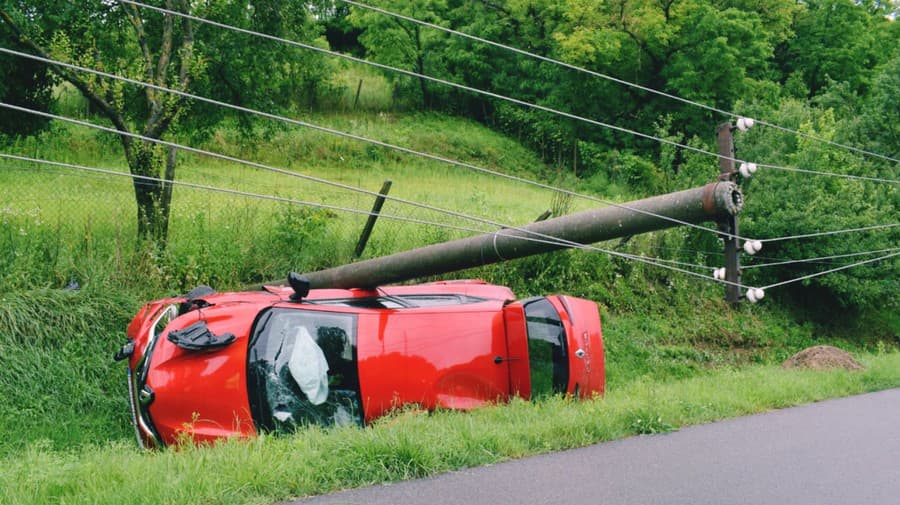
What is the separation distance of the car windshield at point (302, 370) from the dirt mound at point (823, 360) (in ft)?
30.2

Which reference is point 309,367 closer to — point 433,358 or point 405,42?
point 433,358

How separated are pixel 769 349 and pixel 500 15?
33495 mm

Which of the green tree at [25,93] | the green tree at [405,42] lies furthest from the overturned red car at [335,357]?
the green tree at [405,42]

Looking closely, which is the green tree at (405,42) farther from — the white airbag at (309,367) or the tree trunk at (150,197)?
the white airbag at (309,367)

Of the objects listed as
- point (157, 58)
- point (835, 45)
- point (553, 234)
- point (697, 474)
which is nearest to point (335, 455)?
point (697, 474)

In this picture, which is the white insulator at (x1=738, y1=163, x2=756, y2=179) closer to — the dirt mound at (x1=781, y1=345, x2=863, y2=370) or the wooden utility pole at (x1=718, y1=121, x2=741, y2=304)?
the wooden utility pole at (x1=718, y1=121, x2=741, y2=304)

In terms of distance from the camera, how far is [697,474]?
6383mm

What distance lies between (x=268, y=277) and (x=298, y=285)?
558 cm

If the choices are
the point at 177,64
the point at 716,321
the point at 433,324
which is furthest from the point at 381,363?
the point at 716,321

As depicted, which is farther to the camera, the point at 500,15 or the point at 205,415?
the point at 500,15

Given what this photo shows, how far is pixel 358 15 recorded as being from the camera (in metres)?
46.1

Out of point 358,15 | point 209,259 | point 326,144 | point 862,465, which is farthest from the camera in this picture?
point 358,15

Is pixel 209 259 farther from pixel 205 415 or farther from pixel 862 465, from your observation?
pixel 862 465

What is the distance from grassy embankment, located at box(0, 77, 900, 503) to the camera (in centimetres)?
572
